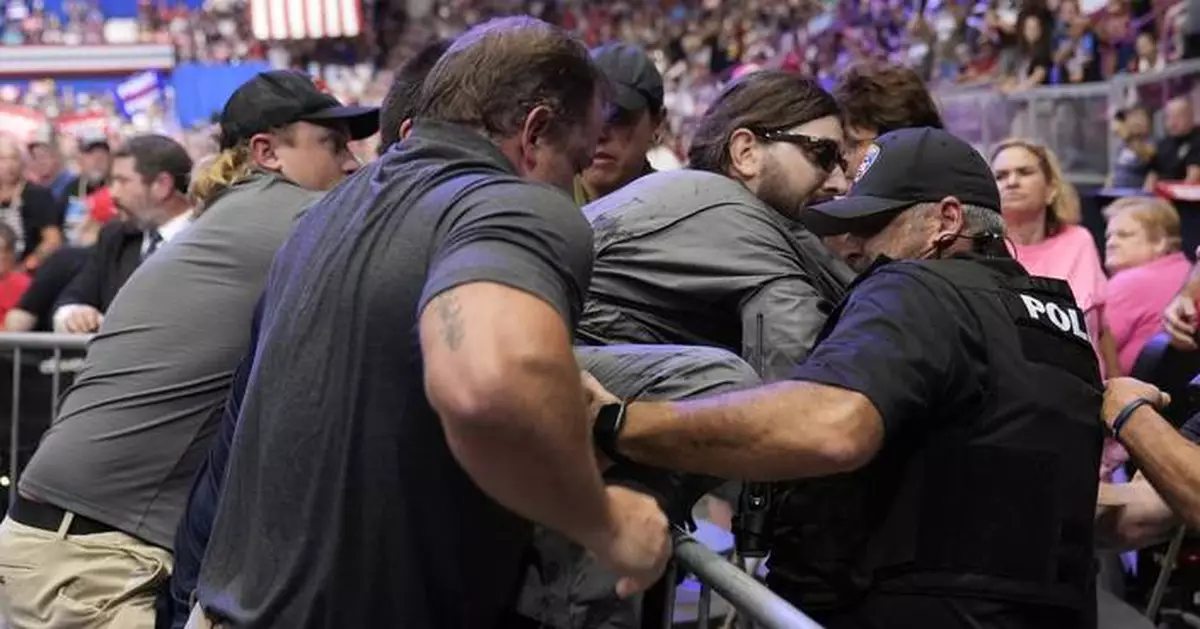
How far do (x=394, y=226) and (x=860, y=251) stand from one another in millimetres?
951

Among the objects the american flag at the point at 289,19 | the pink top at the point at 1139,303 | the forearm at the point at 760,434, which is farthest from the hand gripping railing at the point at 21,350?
the american flag at the point at 289,19

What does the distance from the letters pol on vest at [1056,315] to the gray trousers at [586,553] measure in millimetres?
441

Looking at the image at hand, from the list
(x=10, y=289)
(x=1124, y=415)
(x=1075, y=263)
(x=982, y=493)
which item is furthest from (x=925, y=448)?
(x=10, y=289)

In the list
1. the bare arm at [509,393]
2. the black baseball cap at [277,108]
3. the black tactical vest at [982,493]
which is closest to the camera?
the bare arm at [509,393]

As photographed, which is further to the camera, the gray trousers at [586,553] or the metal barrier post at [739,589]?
the gray trousers at [586,553]

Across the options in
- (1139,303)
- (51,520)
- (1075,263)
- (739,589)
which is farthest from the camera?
(1139,303)

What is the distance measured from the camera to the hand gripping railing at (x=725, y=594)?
80.9 inches

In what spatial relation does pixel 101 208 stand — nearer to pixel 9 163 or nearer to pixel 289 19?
pixel 9 163

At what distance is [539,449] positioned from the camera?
191 cm

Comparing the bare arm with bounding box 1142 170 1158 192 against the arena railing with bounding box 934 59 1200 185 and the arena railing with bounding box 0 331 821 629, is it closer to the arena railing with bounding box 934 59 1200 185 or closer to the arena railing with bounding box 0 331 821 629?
the arena railing with bounding box 934 59 1200 185

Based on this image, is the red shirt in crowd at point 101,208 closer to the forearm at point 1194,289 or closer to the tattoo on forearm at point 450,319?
the forearm at point 1194,289

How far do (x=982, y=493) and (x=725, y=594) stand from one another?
441mm

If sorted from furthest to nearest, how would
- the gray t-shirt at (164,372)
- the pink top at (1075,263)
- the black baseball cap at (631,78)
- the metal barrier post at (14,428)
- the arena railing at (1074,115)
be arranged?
the arena railing at (1074,115)
the metal barrier post at (14,428)
the pink top at (1075,263)
the black baseball cap at (631,78)
the gray t-shirt at (164,372)

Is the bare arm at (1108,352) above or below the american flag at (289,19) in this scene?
above
